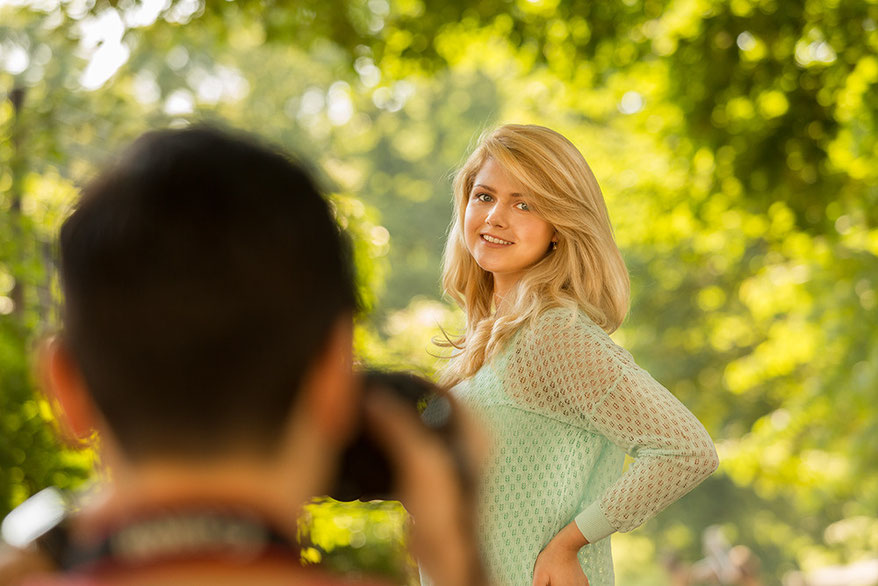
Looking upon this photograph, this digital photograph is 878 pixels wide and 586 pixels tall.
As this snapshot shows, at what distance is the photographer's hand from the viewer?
0.91 m

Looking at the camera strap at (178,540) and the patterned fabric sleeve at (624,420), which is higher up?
the camera strap at (178,540)

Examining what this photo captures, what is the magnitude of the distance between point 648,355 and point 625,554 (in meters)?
8.49

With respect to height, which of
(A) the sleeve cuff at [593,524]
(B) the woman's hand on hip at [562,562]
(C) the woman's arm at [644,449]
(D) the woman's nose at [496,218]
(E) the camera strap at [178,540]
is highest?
(E) the camera strap at [178,540]

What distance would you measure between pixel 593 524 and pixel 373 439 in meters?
1.42

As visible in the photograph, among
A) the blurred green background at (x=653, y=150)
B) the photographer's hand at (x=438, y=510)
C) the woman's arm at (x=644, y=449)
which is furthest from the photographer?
the blurred green background at (x=653, y=150)

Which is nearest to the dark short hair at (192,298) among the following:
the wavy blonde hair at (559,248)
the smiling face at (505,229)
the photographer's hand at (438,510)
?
the photographer's hand at (438,510)

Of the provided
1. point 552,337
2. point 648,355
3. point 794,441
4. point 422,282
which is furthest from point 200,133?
point 422,282

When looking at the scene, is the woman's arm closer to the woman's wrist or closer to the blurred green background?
the woman's wrist

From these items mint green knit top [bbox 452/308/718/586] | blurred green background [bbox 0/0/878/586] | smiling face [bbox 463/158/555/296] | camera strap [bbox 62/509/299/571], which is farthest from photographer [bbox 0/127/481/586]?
blurred green background [bbox 0/0/878/586]

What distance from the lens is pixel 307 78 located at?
32312mm

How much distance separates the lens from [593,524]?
7.55 ft

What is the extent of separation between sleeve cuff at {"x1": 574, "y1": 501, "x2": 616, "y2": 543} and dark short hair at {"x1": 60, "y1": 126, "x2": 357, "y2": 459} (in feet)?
5.02

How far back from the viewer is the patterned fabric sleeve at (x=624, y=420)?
228 cm

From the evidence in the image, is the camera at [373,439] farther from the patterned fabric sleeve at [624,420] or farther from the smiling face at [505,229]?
the smiling face at [505,229]
